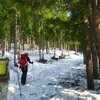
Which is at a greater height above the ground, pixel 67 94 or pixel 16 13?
pixel 16 13

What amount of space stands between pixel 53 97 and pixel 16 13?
49.1ft

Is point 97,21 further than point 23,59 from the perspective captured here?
No

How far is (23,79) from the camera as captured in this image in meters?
16.1

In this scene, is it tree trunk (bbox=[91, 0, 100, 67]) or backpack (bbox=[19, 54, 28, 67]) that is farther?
backpack (bbox=[19, 54, 28, 67])

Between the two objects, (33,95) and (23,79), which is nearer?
(33,95)

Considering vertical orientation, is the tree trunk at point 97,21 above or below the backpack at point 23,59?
above

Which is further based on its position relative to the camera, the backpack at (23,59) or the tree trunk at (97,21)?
the backpack at (23,59)

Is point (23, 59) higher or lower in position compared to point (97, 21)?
lower

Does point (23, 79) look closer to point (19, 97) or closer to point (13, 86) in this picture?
point (13, 86)

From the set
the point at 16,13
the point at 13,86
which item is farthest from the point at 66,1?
the point at 16,13

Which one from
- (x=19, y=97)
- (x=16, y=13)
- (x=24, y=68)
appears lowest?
(x=19, y=97)

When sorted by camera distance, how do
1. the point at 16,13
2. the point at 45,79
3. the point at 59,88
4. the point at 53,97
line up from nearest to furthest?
the point at 53,97
the point at 59,88
the point at 45,79
the point at 16,13

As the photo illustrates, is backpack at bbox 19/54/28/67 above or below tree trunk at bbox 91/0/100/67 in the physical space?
below

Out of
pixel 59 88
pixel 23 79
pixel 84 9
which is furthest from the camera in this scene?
pixel 23 79
